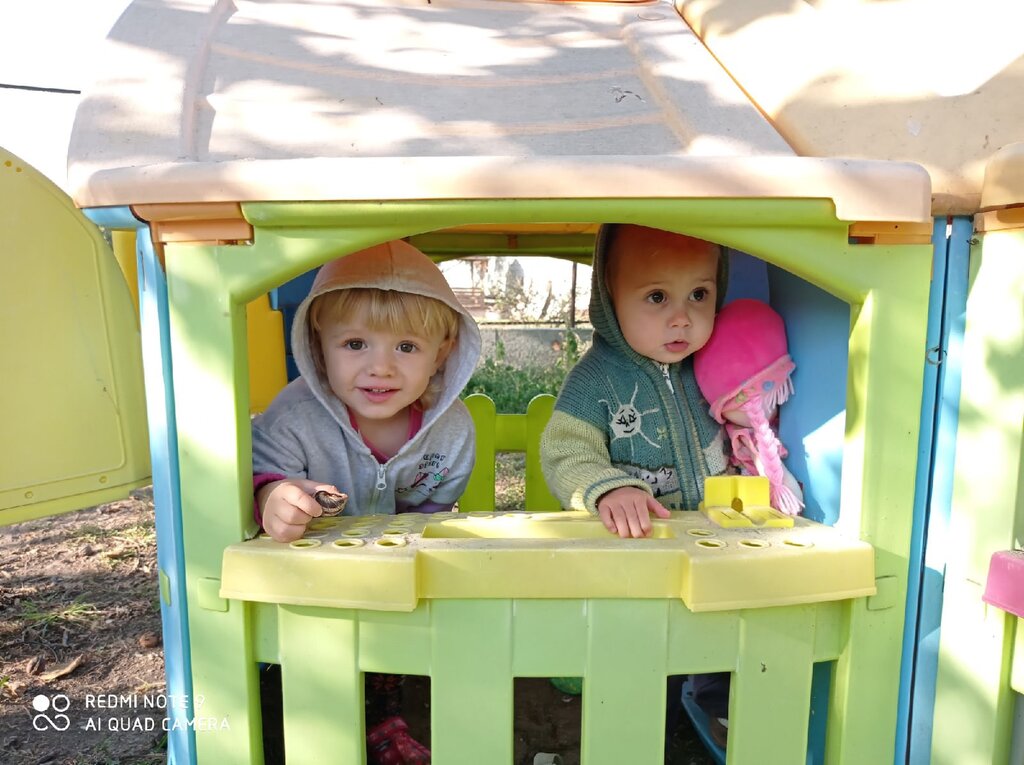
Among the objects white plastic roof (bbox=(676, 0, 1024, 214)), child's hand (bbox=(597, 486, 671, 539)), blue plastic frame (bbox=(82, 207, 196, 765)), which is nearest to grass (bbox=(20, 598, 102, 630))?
blue plastic frame (bbox=(82, 207, 196, 765))

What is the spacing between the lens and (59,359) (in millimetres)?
1836

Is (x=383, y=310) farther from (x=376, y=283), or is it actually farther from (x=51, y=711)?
(x=51, y=711)

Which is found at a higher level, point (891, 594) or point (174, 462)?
point (174, 462)

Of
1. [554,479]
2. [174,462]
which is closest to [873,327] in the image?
[554,479]

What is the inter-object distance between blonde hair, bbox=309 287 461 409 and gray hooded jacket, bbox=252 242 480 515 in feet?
0.09

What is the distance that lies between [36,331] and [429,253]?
184 centimetres

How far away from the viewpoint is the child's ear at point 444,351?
213cm

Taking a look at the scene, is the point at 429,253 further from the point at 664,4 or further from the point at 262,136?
the point at 262,136

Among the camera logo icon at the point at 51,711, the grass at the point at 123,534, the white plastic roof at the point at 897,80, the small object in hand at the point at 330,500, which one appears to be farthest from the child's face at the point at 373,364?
the grass at the point at 123,534

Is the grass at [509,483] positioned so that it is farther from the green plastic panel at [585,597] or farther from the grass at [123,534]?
the green plastic panel at [585,597]

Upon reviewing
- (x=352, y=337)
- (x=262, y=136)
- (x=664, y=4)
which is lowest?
(x=352, y=337)

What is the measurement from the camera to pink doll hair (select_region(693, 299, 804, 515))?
1.82 metres

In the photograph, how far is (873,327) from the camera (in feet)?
4.59

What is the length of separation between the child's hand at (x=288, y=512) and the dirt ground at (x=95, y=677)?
1.08m
